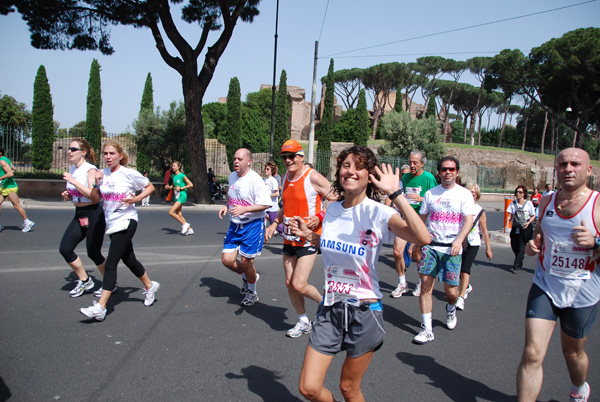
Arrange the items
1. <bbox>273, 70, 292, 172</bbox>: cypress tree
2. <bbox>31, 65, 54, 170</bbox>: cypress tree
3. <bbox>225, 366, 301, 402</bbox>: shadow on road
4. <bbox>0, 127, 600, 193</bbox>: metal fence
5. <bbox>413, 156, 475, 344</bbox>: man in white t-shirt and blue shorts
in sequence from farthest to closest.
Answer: <bbox>273, 70, 292, 172</bbox>: cypress tree
<bbox>31, 65, 54, 170</bbox>: cypress tree
<bbox>0, 127, 600, 193</bbox>: metal fence
<bbox>413, 156, 475, 344</bbox>: man in white t-shirt and blue shorts
<bbox>225, 366, 301, 402</bbox>: shadow on road

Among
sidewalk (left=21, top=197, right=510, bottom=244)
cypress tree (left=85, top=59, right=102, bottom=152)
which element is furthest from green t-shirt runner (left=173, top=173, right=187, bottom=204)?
cypress tree (left=85, top=59, right=102, bottom=152)

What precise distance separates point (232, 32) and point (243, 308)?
48.7 ft

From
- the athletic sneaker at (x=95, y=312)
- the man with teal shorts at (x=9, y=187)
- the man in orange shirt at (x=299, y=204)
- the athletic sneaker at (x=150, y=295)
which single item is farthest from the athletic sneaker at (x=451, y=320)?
the man with teal shorts at (x=9, y=187)

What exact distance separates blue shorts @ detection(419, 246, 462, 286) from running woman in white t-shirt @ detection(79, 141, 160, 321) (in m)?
3.16

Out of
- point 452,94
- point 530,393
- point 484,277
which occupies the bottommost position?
point 484,277

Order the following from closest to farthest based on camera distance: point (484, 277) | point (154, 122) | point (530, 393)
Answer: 1. point (530, 393)
2. point (484, 277)
3. point (154, 122)

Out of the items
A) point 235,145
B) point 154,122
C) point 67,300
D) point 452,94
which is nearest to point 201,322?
point 67,300

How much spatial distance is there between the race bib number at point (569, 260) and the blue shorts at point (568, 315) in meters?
0.19

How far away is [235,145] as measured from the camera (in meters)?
36.8

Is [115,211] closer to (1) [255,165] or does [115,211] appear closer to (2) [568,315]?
(2) [568,315]

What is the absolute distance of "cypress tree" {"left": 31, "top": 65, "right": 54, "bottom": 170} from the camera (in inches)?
896

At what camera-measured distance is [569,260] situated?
2.87 meters

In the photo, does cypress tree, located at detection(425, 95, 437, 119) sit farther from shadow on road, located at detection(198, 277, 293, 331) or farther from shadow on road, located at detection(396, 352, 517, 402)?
shadow on road, located at detection(396, 352, 517, 402)

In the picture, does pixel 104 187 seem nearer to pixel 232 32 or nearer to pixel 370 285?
pixel 370 285
